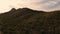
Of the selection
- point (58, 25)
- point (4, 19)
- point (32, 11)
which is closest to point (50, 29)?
point (58, 25)

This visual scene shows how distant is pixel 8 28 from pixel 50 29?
0.32 meters

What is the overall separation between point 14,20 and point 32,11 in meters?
0.16

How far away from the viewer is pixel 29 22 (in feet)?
3.67

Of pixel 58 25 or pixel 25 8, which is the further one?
pixel 25 8

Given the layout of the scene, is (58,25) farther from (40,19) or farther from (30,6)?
(30,6)

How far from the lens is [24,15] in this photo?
1.19 m

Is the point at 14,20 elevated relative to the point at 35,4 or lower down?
lower down

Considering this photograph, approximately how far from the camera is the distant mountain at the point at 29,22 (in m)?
1.05

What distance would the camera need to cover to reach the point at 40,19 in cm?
111

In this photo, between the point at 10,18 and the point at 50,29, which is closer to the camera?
the point at 50,29

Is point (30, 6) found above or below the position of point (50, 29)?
above

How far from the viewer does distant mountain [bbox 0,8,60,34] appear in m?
1.05

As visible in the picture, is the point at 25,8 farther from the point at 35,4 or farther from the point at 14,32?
the point at 14,32

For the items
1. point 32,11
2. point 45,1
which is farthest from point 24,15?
point 45,1
